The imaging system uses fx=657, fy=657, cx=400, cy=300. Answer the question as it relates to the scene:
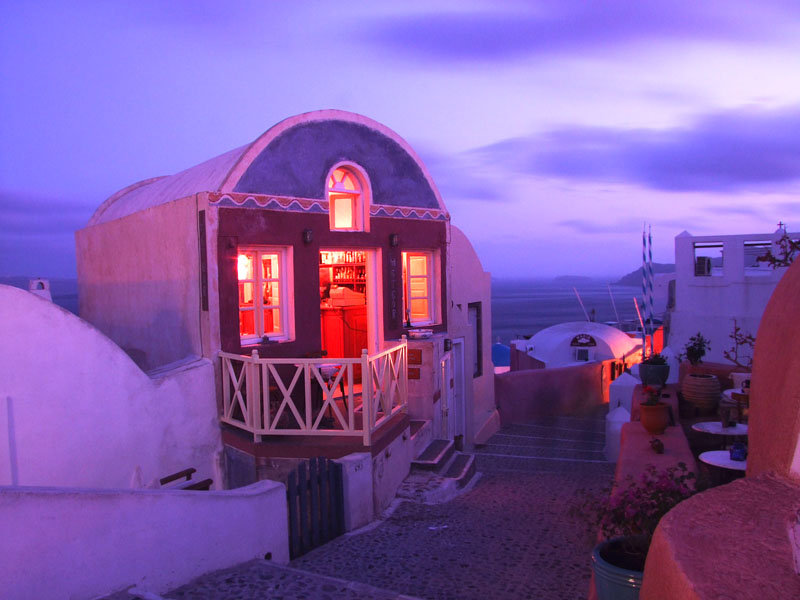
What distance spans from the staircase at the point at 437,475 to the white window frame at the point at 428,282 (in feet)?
7.99

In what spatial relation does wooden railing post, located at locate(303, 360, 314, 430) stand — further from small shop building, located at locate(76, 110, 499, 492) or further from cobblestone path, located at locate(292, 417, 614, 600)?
cobblestone path, located at locate(292, 417, 614, 600)

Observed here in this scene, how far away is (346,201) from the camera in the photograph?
35.7 ft

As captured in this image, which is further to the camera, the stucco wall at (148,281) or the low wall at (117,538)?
the stucco wall at (148,281)

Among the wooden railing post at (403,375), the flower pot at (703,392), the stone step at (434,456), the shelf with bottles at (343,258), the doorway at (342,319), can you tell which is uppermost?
the shelf with bottles at (343,258)

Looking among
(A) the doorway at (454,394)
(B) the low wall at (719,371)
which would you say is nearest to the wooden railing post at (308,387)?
(A) the doorway at (454,394)

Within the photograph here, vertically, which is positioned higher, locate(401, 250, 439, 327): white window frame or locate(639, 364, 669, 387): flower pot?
locate(401, 250, 439, 327): white window frame

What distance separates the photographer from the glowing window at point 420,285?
1201cm

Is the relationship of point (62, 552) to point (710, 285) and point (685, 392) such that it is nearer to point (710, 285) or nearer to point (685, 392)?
point (685, 392)

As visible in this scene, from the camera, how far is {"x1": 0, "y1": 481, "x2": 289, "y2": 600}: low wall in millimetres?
4027

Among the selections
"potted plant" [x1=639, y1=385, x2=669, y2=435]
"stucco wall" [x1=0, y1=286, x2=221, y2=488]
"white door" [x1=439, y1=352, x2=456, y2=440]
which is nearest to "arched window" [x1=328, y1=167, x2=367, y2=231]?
"white door" [x1=439, y1=352, x2=456, y2=440]

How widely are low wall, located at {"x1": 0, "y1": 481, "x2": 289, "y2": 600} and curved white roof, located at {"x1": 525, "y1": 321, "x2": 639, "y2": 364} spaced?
2059cm

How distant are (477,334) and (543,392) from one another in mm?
3576

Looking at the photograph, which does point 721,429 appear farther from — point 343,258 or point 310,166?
point 343,258

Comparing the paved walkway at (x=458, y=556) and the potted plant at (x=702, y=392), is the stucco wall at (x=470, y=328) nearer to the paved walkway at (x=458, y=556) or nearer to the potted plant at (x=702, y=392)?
the paved walkway at (x=458, y=556)
